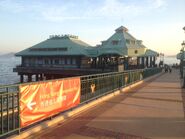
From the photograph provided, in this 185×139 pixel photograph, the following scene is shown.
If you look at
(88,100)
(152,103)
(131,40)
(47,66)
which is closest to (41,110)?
(88,100)

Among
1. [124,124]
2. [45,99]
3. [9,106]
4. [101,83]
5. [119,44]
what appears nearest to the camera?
[9,106]

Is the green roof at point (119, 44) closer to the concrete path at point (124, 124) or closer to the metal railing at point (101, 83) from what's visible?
the metal railing at point (101, 83)

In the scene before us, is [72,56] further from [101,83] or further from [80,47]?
[101,83]

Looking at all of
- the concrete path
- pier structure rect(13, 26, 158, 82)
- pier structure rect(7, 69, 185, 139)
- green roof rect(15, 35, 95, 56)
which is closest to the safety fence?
pier structure rect(7, 69, 185, 139)

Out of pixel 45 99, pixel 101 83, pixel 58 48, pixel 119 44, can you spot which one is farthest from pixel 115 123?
pixel 119 44

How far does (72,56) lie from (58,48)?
4.29 m

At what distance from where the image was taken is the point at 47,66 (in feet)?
198

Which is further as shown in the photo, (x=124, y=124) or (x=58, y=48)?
(x=58, y=48)

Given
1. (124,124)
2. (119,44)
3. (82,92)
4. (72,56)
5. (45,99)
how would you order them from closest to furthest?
(45,99) < (124,124) < (82,92) < (72,56) < (119,44)

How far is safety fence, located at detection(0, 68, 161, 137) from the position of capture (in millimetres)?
7325

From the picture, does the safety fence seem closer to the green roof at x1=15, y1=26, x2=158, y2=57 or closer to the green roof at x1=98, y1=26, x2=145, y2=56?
the green roof at x1=98, y1=26, x2=145, y2=56

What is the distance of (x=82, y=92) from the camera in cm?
1223

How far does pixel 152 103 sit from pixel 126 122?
15.9ft

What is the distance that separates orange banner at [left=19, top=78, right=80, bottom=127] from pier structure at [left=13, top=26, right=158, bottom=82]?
4193cm
